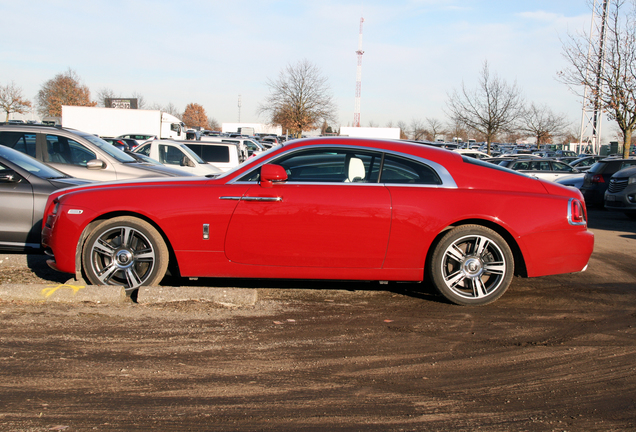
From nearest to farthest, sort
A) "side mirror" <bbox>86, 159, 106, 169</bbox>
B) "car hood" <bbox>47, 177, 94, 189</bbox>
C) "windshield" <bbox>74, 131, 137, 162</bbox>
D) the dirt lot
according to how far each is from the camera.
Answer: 1. the dirt lot
2. "car hood" <bbox>47, 177, 94, 189</bbox>
3. "side mirror" <bbox>86, 159, 106, 169</bbox>
4. "windshield" <bbox>74, 131, 137, 162</bbox>

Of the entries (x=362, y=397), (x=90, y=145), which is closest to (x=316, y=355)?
(x=362, y=397)

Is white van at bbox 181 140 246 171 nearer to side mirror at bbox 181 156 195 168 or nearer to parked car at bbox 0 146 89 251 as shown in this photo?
side mirror at bbox 181 156 195 168

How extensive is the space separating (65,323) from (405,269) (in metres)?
2.93

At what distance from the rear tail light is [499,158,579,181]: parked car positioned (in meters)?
12.8

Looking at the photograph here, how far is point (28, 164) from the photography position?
6664mm

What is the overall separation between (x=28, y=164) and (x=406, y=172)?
4.96 meters

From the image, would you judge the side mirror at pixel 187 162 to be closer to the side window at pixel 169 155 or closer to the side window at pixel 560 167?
the side window at pixel 169 155

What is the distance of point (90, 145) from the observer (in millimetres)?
8984

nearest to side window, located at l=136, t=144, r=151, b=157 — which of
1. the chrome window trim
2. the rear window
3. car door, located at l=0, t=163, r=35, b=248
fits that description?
the rear window

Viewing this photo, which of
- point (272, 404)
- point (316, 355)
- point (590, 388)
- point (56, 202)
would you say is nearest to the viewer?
point (272, 404)

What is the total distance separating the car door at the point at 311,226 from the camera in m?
4.60

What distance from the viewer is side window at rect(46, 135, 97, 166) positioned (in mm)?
8828

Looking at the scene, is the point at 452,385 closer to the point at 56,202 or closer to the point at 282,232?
the point at 282,232

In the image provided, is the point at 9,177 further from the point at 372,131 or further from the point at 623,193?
the point at 372,131
